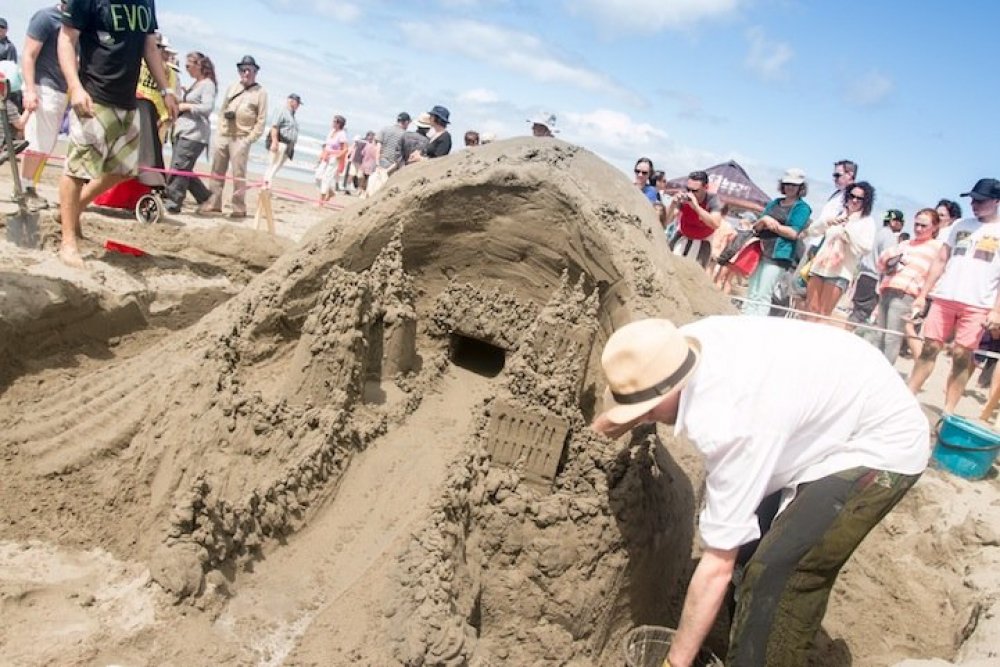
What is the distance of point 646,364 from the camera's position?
192 centimetres

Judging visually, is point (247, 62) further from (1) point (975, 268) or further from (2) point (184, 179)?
(1) point (975, 268)

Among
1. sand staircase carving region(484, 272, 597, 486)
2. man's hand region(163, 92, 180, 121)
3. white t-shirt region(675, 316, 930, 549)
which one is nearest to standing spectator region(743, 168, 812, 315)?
sand staircase carving region(484, 272, 597, 486)

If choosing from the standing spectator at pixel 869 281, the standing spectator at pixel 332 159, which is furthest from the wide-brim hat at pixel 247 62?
the standing spectator at pixel 869 281

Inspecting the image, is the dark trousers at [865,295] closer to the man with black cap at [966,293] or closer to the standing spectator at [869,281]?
Result: the standing spectator at [869,281]

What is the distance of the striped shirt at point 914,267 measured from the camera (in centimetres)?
571

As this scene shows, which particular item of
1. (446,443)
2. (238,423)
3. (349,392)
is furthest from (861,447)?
(238,423)

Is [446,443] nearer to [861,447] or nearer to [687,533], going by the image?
[687,533]

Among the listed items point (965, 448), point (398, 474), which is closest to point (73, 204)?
point (398, 474)

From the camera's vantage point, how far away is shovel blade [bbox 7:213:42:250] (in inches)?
169

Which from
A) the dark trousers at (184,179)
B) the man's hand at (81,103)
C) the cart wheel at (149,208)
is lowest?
the cart wheel at (149,208)

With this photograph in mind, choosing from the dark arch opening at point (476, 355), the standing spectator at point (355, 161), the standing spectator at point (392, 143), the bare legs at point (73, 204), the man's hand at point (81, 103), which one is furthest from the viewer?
the standing spectator at point (355, 161)

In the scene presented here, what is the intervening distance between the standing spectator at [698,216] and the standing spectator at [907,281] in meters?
1.43

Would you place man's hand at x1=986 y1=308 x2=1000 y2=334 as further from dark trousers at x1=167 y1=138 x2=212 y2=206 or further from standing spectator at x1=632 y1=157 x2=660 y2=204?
dark trousers at x1=167 y1=138 x2=212 y2=206

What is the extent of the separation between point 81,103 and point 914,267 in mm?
5787
